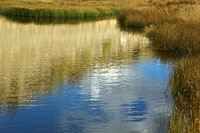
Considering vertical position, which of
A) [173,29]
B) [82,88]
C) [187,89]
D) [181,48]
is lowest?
[82,88]

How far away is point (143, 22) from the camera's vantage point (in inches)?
1064

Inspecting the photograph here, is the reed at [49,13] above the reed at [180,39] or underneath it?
above

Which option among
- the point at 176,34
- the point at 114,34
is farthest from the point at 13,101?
the point at 114,34

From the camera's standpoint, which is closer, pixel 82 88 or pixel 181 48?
pixel 82 88

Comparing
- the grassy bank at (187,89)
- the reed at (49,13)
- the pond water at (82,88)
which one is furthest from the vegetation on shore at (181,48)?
the reed at (49,13)

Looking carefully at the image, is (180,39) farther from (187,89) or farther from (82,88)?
(187,89)

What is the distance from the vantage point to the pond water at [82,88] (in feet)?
24.0

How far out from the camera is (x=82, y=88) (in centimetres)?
1005

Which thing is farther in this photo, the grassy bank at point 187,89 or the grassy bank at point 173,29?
the grassy bank at point 173,29

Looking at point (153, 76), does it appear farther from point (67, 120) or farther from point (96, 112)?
point (67, 120)

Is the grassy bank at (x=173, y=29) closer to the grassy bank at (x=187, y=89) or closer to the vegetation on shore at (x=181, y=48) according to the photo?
the vegetation on shore at (x=181, y=48)

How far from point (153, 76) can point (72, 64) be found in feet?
11.4

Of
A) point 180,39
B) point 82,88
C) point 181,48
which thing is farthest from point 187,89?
point 180,39

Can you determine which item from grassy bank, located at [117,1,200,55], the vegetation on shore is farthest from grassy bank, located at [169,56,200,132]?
grassy bank, located at [117,1,200,55]
